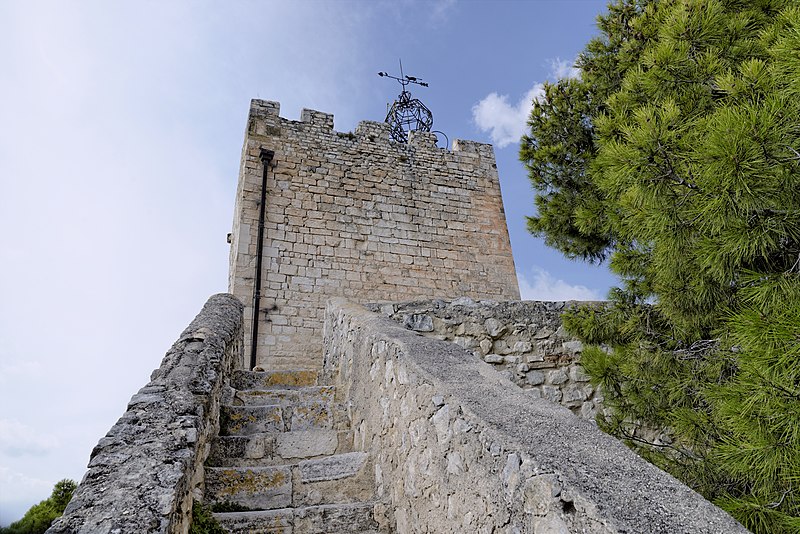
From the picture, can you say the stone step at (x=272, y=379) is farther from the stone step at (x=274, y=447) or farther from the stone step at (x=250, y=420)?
the stone step at (x=274, y=447)

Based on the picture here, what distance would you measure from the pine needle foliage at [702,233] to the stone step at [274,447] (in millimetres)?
1905

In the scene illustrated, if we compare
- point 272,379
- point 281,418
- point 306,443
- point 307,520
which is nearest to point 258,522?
point 307,520

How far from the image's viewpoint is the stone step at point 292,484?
7.72 feet

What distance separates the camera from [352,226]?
7.40m

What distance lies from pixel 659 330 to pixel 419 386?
233cm

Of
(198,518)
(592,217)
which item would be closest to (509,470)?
(198,518)

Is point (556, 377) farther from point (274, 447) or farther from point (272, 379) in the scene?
point (274, 447)

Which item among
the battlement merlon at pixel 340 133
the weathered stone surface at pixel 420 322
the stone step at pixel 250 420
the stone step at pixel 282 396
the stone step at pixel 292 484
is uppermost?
the battlement merlon at pixel 340 133

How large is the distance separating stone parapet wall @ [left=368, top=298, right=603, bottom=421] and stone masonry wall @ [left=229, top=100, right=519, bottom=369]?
103 inches

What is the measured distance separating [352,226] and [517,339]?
3.69 metres

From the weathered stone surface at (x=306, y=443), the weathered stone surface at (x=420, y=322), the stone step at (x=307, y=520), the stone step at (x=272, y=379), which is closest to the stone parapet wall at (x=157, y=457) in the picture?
the stone step at (x=307, y=520)

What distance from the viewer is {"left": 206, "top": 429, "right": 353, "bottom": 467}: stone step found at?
271 centimetres

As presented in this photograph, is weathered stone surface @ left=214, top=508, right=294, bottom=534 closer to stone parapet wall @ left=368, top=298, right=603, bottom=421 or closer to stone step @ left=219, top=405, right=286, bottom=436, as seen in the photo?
stone step @ left=219, top=405, right=286, bottom=436

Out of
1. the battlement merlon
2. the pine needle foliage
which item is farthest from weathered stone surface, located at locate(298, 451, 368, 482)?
the battlement merlon
